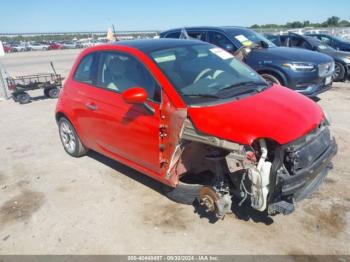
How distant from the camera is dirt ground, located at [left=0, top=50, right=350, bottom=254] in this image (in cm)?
313

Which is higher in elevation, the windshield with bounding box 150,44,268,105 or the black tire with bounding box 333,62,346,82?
the windshield with bounding box 150,44,268,105

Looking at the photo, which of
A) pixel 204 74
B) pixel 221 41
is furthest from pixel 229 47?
pixel 204 74

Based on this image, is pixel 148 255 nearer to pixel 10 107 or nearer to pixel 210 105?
pixel 210 105

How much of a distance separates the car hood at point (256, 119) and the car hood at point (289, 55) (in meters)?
Answer: 4.01

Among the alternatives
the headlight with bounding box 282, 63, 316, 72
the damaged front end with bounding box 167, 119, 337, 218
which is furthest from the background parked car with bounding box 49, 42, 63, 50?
the damaged front end with bounding box 167, 119, 337, 218

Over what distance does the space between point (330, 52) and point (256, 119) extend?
31.6ft

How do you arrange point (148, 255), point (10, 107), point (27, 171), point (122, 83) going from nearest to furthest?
1. point (148, 255)
2. point (122, 83)
3. point (27, 171)
4. point (10, 107)

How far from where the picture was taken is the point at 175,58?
12.4 ft

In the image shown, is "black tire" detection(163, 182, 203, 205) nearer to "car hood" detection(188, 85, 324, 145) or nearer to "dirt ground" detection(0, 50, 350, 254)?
"dirt ground" detection(0, 50, 350, 254)

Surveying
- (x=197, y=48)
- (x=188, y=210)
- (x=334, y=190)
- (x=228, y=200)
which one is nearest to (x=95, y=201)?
(x=188, y=210)

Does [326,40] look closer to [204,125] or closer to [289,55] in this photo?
[289,55]

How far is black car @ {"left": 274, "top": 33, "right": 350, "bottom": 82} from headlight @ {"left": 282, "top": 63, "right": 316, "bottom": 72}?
15.1 feet

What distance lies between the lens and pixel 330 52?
1107cm

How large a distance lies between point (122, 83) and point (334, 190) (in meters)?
2.82
